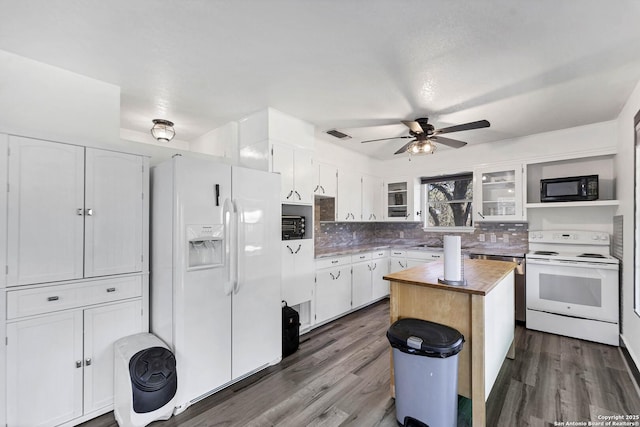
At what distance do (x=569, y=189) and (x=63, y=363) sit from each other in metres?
5.09

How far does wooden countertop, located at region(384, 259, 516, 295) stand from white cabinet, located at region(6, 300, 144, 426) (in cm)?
210

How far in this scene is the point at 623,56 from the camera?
1988 millimetres

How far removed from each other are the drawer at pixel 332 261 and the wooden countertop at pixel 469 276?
136cm

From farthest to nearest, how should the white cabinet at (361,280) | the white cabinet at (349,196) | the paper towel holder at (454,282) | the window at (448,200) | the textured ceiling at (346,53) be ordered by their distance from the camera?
the window at (448,200) < the white cabinet at (349,196) < the white cabinet at (361,280) < the paper towel holder at (454,282) < the textured ceiling at (346,53)

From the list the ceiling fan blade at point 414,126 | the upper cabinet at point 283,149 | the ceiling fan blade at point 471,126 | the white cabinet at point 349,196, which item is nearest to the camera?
the ceiling fan blade at point 471,126

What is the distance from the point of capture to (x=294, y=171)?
322 centimetres

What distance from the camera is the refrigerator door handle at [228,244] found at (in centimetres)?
230

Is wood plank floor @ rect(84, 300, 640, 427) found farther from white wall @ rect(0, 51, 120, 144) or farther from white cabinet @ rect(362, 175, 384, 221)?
white cabinet @ rect(362, 175, 384, 221)

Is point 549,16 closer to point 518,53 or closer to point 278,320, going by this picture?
point 518,53

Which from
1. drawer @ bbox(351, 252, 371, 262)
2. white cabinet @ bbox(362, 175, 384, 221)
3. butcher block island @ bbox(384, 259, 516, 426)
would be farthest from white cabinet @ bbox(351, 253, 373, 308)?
butcher block island @ bbox(384, 259, 516, 426)

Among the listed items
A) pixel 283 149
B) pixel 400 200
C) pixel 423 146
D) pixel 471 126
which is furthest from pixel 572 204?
pixel 283 149

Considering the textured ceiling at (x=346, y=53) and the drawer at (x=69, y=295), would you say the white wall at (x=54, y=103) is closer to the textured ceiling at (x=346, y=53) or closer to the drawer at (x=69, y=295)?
the textured ceiling at (x=346, y=53)

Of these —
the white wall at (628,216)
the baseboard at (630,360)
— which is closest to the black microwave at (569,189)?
the white wall at (628,216)

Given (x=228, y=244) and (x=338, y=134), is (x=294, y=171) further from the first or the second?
(x=228, y=244)
